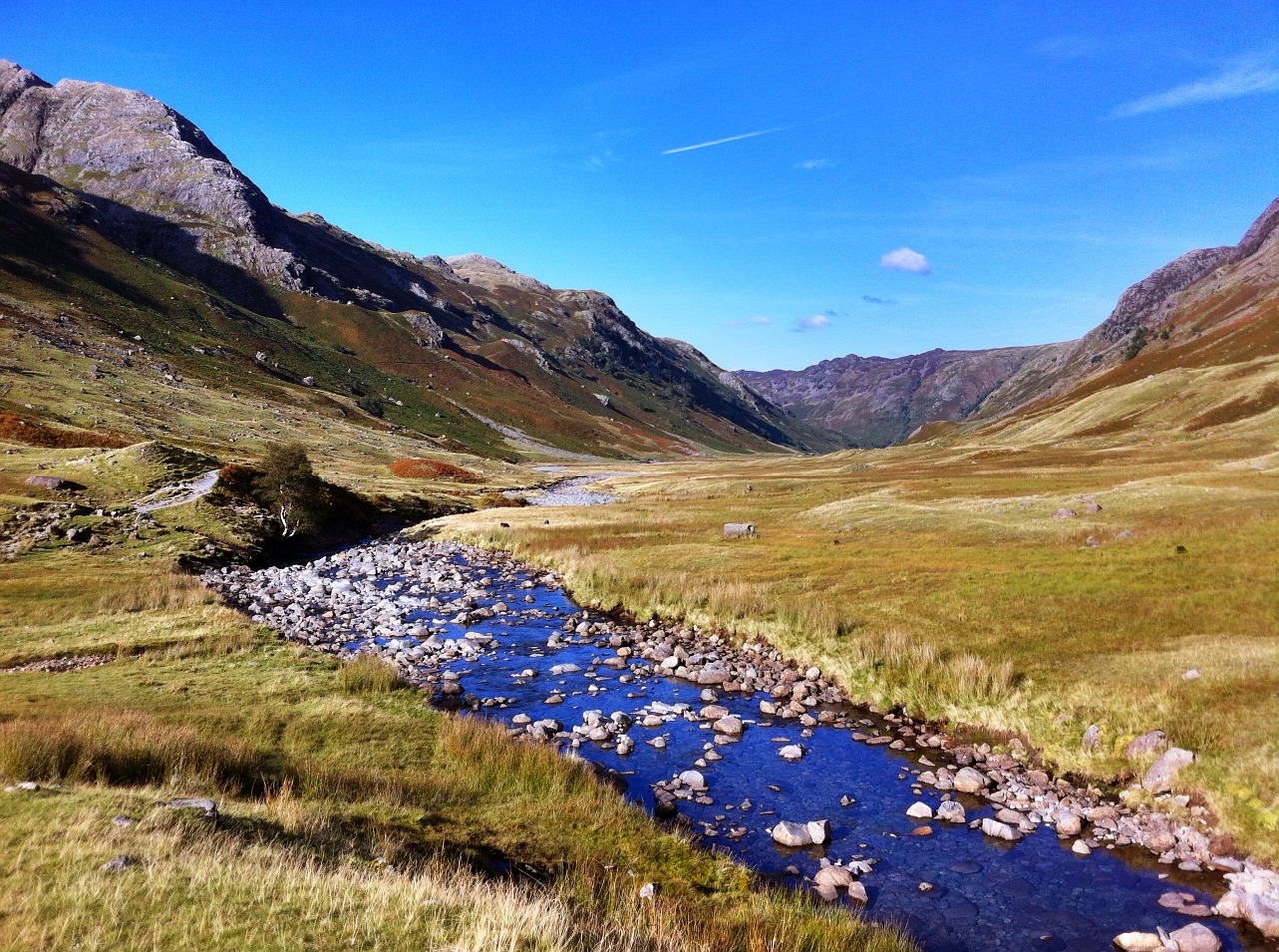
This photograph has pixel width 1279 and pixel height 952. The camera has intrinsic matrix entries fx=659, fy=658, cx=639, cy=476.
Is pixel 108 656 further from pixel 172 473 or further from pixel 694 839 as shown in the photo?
pixel 172 473

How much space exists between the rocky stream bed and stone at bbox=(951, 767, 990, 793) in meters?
0.04

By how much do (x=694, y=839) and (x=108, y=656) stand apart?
22.0 m

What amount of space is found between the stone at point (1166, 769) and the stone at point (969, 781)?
142 inches

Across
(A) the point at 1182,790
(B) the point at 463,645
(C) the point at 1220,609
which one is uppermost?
(C) the point at 1220,609

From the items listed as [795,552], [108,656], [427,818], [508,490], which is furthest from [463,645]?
[508,490]

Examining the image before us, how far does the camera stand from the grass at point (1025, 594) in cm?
1822

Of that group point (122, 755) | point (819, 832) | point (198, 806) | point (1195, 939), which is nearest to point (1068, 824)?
point (1195, 939)

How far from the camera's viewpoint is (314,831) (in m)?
11.4

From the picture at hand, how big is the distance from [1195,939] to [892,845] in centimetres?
530

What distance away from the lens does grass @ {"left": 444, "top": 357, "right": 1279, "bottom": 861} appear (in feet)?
59.8

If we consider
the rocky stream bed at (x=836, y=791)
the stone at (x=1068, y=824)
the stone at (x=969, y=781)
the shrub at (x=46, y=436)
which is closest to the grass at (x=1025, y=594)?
the rocky stream bed at (x=836, y=791)

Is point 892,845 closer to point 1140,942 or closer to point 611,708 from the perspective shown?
point 1140,942

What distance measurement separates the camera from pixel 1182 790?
15672mm

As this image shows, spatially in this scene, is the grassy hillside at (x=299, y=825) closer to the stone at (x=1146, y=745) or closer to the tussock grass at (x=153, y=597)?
the tussock grass at (x=153, y=597)
